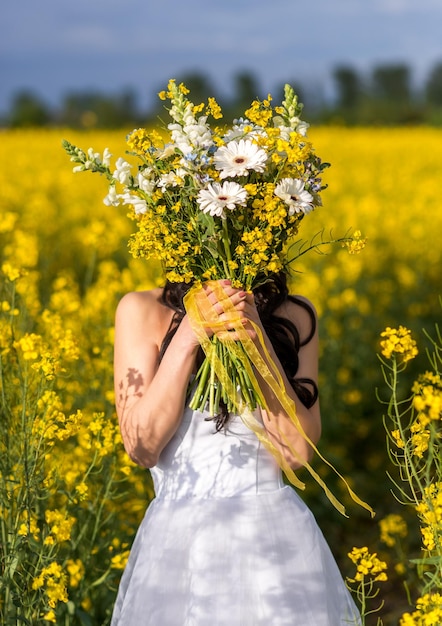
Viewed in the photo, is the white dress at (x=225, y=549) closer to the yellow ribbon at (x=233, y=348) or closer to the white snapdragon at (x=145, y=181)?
the yellow ribbon at (x=233, y=348)

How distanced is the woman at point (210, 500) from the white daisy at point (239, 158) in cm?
24

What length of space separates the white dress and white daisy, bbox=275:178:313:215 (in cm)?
56

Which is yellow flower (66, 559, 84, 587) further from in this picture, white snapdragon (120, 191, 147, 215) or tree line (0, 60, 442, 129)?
tree line (0, 60, 442, 129)

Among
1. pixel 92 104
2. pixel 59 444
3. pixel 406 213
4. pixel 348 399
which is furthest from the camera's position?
pixel 92 104

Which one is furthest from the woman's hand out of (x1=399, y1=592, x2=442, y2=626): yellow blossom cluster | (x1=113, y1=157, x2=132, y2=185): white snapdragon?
(x1=399, y1=592, x2=442, y2=626): yellow blossom cluster

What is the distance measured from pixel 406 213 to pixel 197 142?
6.94 meters

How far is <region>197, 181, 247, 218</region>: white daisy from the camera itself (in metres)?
1.72

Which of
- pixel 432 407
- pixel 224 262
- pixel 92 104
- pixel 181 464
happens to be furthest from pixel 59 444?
pixel 92 104

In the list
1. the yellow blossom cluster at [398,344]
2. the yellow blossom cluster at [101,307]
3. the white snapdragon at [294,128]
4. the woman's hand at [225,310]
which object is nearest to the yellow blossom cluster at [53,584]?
the yellow blossom cluster at [101,307]

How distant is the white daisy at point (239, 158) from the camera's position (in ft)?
5.74

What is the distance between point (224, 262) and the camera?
1855 mm

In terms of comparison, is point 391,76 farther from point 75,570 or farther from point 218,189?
point 218,189

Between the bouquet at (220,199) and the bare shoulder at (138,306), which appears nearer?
the bouquet at (220,199)

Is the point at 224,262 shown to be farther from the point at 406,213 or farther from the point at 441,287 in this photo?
the point at 406,213
